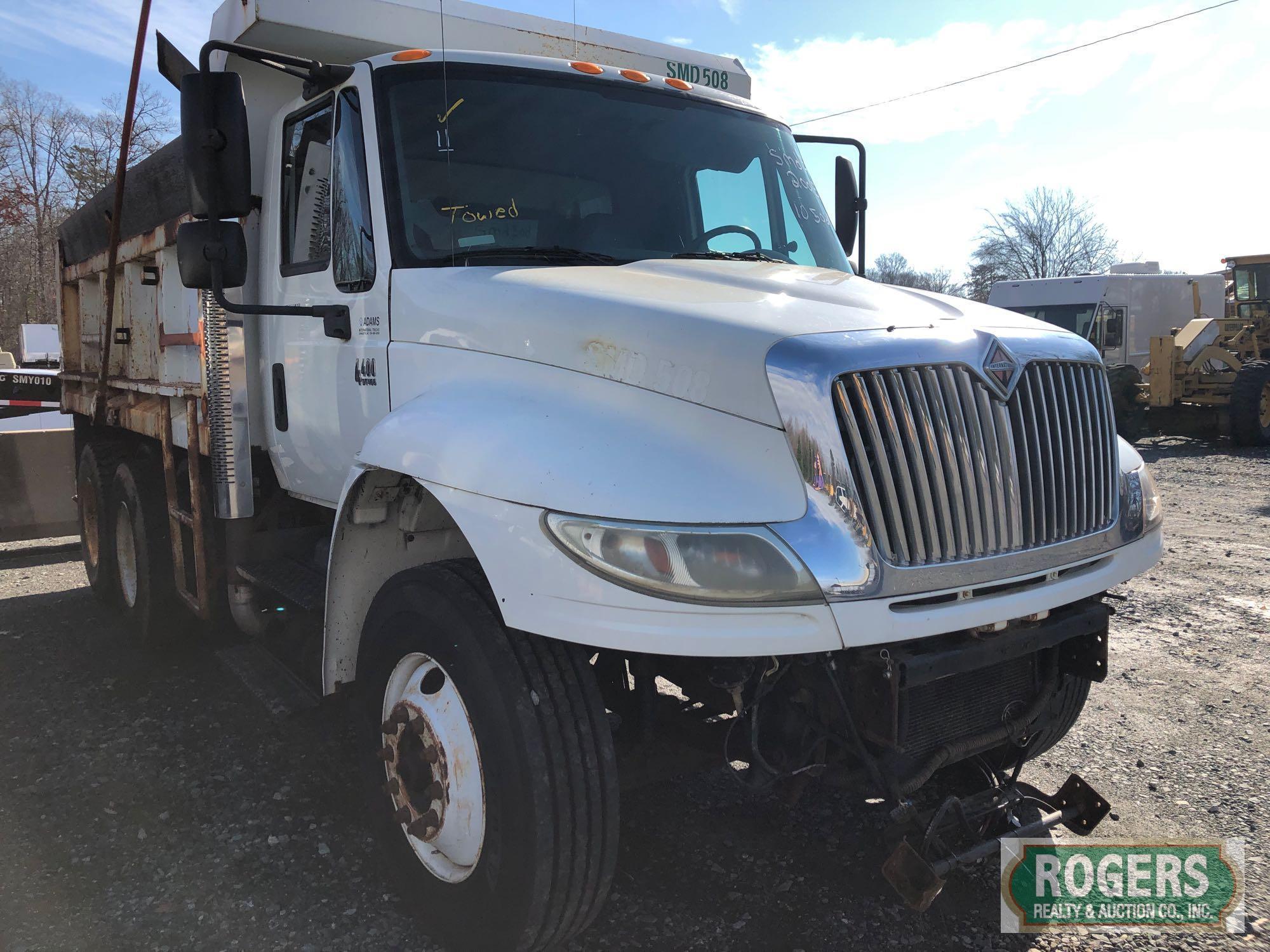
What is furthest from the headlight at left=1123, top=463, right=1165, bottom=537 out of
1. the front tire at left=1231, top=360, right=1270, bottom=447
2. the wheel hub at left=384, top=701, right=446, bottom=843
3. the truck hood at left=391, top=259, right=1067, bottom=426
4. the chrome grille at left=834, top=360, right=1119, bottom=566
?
the front tire at left=1231, top=360, right=1270, bottom=447

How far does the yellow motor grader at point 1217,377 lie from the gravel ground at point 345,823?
11973mm

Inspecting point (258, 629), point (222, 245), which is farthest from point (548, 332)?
point (258, 629)

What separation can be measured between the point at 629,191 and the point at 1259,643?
465 centimetres

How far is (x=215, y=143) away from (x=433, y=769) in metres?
2.08

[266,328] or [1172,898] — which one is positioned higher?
[266,328]

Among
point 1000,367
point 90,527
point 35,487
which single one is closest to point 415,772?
point 1000,367

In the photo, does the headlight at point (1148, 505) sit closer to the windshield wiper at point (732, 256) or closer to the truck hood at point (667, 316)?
the truck hood at point (667, 316)

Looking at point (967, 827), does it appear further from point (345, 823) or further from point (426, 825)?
point (345, 823)

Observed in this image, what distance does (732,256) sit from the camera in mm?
A: 3412

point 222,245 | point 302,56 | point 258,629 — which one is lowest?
point 258,629

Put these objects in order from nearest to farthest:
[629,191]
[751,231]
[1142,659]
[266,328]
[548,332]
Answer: [548,332] → [629,191] → [751,231] → [266,328] → [1142,659]

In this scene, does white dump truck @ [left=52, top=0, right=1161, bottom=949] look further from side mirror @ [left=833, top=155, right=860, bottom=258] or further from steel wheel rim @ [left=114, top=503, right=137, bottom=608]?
steel wheel rim @ [left=114, top=503, right=137, bottom=608]

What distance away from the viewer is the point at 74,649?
5.73m

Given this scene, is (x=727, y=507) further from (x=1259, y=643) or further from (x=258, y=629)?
(x=1259, y=643)
